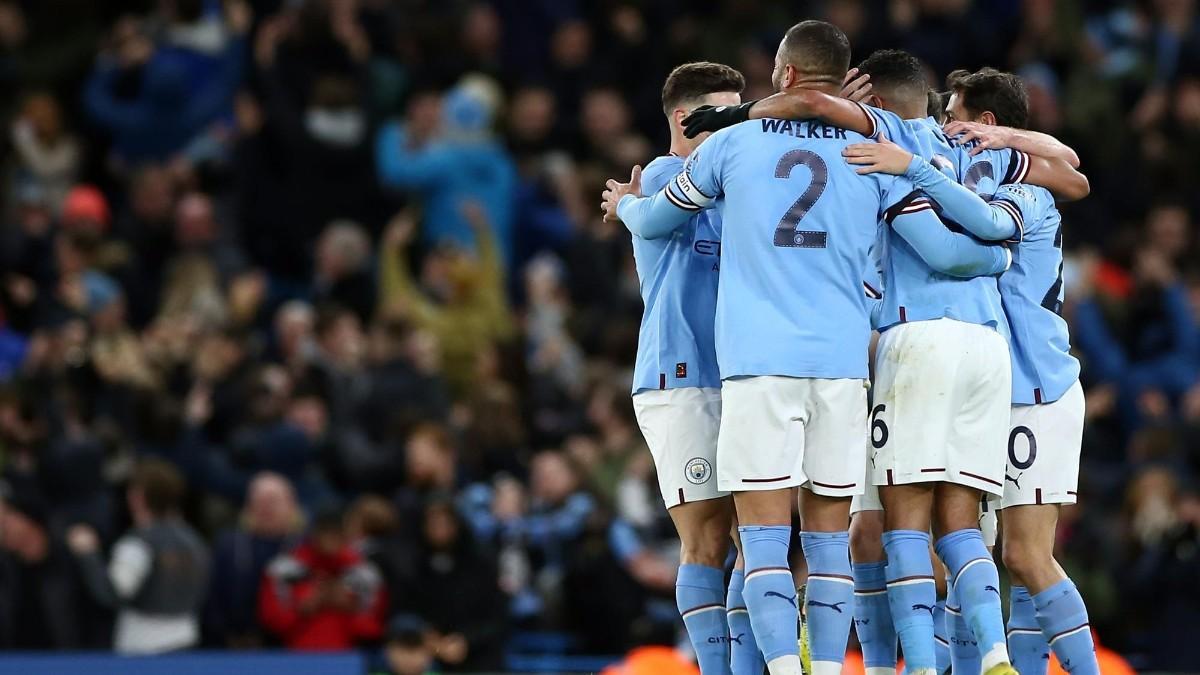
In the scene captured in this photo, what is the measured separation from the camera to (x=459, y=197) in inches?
680

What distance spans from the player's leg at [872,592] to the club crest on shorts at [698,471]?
2.22 ft

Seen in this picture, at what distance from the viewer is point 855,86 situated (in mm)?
8688

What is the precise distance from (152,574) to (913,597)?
21.7ft

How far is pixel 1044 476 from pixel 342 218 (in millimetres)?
9625

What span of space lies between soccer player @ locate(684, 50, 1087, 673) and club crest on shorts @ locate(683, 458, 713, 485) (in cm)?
68

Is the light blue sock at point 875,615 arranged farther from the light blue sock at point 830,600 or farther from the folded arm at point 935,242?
the folded arm at point 935,242

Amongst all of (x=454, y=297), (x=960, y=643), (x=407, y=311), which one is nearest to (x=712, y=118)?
(x=960, y=643)

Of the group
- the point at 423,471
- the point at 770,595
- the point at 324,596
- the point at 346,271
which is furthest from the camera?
the point at 346,271

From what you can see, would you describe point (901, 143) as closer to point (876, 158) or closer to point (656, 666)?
point (876, 158)

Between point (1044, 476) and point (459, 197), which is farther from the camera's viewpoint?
point (459, 197)

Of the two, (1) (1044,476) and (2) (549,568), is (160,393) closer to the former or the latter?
(2) (549,568)

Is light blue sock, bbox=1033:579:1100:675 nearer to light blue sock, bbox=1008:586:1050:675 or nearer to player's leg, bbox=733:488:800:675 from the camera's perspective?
light blue sock, bbox=1008:586:1050:675

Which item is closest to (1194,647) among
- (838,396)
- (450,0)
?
(838,396)

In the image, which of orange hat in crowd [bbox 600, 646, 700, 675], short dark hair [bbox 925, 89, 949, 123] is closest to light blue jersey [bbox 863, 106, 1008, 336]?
short dark hair [bbox 925, 89, 949, 123]
